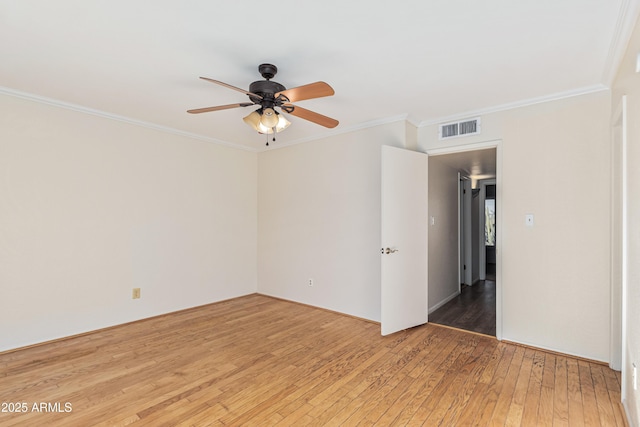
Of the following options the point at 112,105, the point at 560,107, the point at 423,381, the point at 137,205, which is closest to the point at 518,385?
the point at 423,381

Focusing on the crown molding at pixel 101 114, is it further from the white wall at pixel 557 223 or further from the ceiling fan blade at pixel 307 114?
the white wall at pixel 557 223

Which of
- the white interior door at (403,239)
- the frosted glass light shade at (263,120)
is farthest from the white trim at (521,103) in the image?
the frosted glass light shade at (263,120)

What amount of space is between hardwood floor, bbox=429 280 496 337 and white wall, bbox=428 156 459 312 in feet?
0.47

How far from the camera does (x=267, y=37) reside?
197 cm

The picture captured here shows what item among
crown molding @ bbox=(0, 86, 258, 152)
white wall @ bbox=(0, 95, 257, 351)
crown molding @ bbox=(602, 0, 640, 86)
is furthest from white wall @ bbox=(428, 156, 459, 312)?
crown molding @ bbox=(0, 86, 258, 152)

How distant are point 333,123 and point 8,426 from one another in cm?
296

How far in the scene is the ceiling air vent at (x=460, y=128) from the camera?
3312 mm

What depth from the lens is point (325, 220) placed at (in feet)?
13.8

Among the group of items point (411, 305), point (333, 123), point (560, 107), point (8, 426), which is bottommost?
point (8, 426)

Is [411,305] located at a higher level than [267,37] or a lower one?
lower

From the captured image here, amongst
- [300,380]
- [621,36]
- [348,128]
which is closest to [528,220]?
[621,36]

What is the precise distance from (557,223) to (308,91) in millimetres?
2512

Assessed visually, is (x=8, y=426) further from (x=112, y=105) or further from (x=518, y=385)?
(x=518, y=385)

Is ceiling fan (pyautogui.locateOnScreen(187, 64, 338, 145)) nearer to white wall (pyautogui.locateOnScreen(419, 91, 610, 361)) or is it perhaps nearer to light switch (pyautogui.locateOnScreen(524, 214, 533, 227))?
white wall (pyautogui.locateOnScreen(419, 91, 610, 361))
